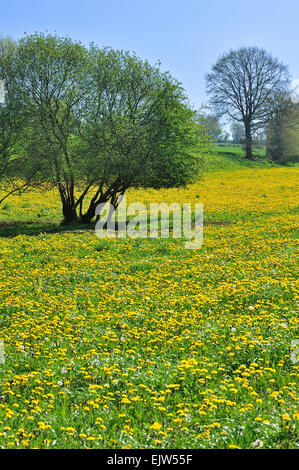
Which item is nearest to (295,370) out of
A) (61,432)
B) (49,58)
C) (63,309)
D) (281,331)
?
(281,331)

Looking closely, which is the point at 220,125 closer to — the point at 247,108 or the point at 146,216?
the point at 247,108

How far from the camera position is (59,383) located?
5227 millimetres

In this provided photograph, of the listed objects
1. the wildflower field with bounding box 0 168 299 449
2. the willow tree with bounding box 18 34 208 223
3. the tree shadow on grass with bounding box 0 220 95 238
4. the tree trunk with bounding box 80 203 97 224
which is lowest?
the wildflower field with bounding box 0 168 299 449

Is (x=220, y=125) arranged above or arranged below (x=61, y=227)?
above

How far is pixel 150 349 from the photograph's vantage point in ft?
20.0

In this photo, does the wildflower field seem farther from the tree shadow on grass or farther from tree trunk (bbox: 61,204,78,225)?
tree trunk (bbox: 61,204,78,225)

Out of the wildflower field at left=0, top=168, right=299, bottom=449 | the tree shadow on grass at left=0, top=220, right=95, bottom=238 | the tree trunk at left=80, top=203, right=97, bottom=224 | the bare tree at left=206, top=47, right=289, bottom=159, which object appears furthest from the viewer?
the bare tree at left=206, top=47, right=289, bottom=159

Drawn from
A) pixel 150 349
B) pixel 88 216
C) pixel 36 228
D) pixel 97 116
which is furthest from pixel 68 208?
pixel 150 349

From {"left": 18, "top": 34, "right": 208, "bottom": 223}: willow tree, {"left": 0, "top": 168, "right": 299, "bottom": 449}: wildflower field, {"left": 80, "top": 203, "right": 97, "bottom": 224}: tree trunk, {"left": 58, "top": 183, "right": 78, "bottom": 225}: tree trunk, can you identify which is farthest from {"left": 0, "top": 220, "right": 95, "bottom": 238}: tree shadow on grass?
{"left": 0, "top": 168, "right": 299, "bottom": 449}: wildflower field

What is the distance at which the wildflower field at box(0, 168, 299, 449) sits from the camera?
167 inches

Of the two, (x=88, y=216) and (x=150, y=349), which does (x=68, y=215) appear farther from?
(x=150, y=349)

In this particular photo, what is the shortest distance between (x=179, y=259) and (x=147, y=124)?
1143 cm

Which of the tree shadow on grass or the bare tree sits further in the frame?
the bare tree

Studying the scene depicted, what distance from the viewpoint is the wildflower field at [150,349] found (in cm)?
423
